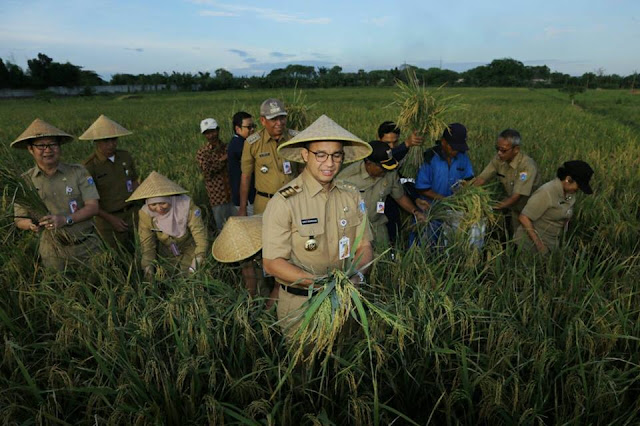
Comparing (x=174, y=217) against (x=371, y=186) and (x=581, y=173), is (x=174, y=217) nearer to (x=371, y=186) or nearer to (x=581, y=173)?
(x=371, y=186)

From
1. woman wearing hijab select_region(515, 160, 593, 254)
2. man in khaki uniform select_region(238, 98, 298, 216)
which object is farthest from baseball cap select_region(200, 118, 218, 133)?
woman wearing hijab select_region(515, 160, 593, 254)

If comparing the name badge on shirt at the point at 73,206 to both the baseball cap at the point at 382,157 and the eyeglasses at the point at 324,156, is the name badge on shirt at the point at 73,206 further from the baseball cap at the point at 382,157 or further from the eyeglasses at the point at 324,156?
the baseball cap at the point at 382,157

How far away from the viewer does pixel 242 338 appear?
6.14 ft

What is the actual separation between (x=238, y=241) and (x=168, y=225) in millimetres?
757

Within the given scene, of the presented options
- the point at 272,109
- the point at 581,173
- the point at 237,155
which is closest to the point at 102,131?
the point at 237,155

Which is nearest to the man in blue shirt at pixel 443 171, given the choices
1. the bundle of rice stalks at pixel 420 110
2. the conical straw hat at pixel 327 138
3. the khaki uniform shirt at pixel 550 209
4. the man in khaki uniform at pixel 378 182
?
the bundle of rice stalks at pixel 420 110

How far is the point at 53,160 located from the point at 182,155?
5021 mm

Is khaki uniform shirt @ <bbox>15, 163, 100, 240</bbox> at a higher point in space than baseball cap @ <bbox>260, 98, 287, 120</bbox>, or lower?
lower

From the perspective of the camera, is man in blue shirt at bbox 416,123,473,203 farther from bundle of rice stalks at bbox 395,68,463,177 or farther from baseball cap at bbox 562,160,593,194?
baseball cap at bbox 562,160,593,194

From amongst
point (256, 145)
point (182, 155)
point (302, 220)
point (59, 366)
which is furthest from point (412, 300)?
point (182, 155)

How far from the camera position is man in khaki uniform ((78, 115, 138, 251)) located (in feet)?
11.5

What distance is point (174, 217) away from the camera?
9.34 feet

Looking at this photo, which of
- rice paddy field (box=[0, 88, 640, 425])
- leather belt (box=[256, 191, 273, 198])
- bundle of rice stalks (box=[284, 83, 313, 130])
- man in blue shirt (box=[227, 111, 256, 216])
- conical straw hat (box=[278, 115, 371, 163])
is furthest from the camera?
bundle of rice stalks (box=[284, 83, 313, 130])

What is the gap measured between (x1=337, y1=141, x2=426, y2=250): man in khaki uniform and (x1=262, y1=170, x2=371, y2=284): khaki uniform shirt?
82 centimetres
